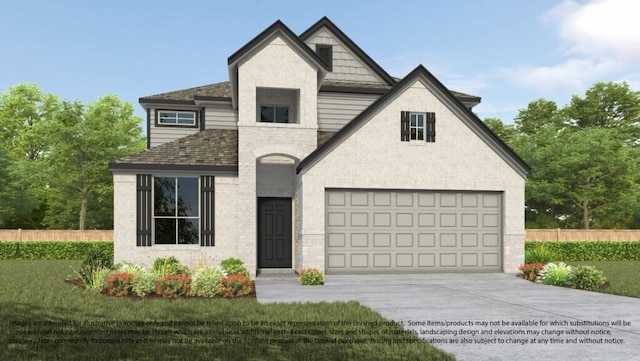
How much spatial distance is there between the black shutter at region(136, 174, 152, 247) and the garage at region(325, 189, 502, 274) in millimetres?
6198

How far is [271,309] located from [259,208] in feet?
29.6

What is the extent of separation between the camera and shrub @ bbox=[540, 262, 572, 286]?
1614 centimetres

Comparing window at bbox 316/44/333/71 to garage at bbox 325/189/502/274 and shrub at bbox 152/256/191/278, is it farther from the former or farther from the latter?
shrub at bbox 152/256/191/278

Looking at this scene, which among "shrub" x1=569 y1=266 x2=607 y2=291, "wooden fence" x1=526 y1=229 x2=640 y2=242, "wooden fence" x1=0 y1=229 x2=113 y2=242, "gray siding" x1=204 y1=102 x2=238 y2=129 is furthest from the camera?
"wooden fence" x1=526 y1=229 x2=640 y2=242

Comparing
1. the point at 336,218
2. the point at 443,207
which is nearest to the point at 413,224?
the point at 443,207

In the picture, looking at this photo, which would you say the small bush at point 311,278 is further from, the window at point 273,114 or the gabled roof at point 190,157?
the window at point 273,114

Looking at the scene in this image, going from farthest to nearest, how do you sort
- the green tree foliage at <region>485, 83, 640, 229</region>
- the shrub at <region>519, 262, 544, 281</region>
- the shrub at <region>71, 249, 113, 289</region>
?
the green tree foliage at <region>485, 83, 640, 229</region>, the shrub at <region>519, 262, 544, 281</region>, the shrub at <region>71, 249, 113, 289</region>

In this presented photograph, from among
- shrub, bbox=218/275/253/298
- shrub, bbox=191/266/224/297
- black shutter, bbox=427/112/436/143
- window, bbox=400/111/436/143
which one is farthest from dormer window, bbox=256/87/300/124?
shrub, bbox=191/266/224/297

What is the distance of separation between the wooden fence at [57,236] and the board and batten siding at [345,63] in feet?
59.7

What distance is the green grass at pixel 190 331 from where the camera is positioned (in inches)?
298

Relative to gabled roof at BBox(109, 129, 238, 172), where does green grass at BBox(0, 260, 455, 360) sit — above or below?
below

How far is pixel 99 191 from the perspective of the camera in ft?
144

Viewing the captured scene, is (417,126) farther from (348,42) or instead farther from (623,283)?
(623,283)

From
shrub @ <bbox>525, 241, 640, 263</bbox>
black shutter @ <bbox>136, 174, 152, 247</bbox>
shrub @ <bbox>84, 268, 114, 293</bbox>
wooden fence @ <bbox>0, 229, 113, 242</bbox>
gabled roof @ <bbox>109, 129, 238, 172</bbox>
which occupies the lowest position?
shrub @ <bbox>525, 241, 640, 263</bbox>
